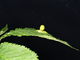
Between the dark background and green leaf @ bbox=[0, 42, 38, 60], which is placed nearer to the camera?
green leaf @ bbox=[0, 42, 38, 60]

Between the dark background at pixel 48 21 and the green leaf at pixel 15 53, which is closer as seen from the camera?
the green leaf at pixel 15 53

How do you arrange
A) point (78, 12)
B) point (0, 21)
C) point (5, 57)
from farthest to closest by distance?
1. point (78, 12)
2. point (0, 21)
3. point (5, 57)

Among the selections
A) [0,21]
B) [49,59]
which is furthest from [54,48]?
[0,21]

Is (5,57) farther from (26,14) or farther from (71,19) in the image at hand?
(71,19)
